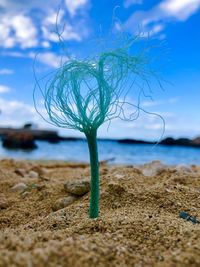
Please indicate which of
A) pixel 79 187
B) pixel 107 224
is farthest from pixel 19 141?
pixel 107 224

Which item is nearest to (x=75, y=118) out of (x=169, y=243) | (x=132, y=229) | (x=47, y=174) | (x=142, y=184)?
(x=132, y=229)

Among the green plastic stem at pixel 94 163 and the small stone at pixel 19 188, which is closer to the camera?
the green plastic stem at pixel 94 163

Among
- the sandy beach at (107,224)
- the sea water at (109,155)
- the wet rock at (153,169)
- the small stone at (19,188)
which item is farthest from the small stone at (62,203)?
the sea water at (109,155)

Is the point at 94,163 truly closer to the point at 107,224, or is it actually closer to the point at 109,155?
the point at 107,224

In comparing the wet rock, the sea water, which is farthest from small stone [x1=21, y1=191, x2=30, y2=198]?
the sea water

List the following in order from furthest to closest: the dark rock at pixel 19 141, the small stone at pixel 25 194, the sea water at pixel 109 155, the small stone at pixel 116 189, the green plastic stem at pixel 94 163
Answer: the dark rock at pixel 19 141
the sea water at pixel 109 155
the small stone at pixel 25 194
the small stone at pixel 116 189
the green plastic stem at pixel 94 163

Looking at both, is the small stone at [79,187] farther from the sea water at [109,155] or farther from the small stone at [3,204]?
the sea water at [109,155]

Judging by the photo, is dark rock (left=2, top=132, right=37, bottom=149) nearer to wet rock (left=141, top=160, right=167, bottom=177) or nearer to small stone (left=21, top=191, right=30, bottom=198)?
wet rock (left=141, top=160, right=167, bottom=177)
